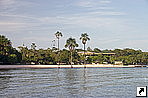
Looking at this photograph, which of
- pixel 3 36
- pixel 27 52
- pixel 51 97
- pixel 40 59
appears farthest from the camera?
pixel 27 52

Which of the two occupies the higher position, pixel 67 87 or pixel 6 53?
pixel 6 53

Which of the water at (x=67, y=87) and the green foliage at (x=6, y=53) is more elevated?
the green foliage at (x=6, y=53)

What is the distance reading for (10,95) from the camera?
33375 millimetres

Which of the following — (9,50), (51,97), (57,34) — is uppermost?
(57,34)

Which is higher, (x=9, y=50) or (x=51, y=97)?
(x=9, y=50)

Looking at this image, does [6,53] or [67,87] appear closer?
[67,87]

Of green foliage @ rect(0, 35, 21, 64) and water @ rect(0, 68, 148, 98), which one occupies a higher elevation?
green foliage @ rect(0, 35, 21, 64)

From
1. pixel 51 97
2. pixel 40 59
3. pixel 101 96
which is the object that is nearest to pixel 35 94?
pixel 51 97

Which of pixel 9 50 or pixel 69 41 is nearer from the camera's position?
pixel 9 50

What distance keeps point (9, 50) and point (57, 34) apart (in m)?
35.6

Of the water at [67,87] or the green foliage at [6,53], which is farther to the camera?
the green foliage at [6,53]

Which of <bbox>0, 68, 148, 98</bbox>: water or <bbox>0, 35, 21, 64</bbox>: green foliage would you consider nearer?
<bbox>0, 68, 148, 98</bbox>: water

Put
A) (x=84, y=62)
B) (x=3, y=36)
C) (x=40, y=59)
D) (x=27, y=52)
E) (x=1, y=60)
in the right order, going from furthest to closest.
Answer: (x=84, y=62) → (x=27, y=52) → (x=40, y=59) → (x=3, y=36) → (x=1, y=60)

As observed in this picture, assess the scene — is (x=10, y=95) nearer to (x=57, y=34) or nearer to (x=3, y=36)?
(x=3, y=36)
